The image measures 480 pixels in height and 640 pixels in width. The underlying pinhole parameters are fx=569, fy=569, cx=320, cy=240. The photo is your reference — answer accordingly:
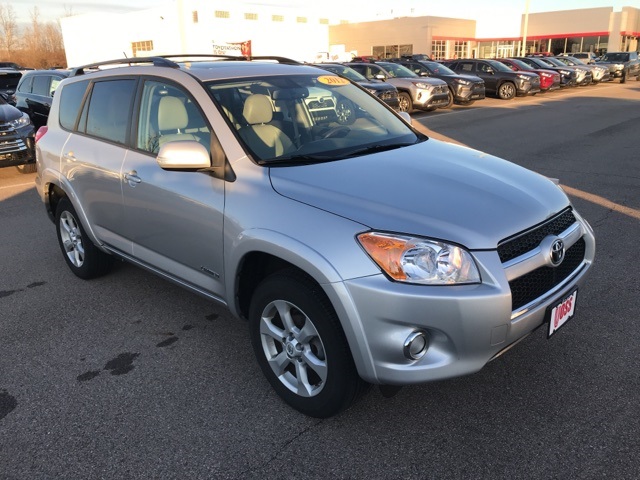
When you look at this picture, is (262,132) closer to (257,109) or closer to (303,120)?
(257,109)

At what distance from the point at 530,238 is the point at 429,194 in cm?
53

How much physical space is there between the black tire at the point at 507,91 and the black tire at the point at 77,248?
21032mm

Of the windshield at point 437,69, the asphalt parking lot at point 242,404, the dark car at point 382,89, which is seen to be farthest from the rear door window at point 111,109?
the windshield at point 437,69

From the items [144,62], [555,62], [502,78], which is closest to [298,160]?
[144,62]

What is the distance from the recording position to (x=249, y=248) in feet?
9.77

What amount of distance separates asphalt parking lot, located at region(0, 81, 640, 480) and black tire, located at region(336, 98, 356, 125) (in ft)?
5.30

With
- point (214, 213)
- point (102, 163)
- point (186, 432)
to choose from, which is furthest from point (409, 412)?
point (102, 163)

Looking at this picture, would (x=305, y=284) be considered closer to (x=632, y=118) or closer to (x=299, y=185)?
→ (x=299, y=185)

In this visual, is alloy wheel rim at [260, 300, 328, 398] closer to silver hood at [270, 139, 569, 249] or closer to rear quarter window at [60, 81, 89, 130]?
silver hood at [270, 139, 569, 249]

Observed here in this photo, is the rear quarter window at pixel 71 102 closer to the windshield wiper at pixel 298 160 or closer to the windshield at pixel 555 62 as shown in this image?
the windshield wiper at pixel 298 160

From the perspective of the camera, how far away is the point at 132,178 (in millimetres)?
3852

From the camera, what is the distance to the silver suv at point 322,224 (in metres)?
2.52

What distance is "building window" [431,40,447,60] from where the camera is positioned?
6312 cm

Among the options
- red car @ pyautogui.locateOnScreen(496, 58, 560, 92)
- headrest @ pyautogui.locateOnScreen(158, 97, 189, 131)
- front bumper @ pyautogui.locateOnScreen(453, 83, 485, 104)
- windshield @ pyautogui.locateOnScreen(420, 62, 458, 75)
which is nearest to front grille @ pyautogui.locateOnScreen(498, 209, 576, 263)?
headrest @ pyautogui.locateOnScreen(158, 97, 189, 131)
